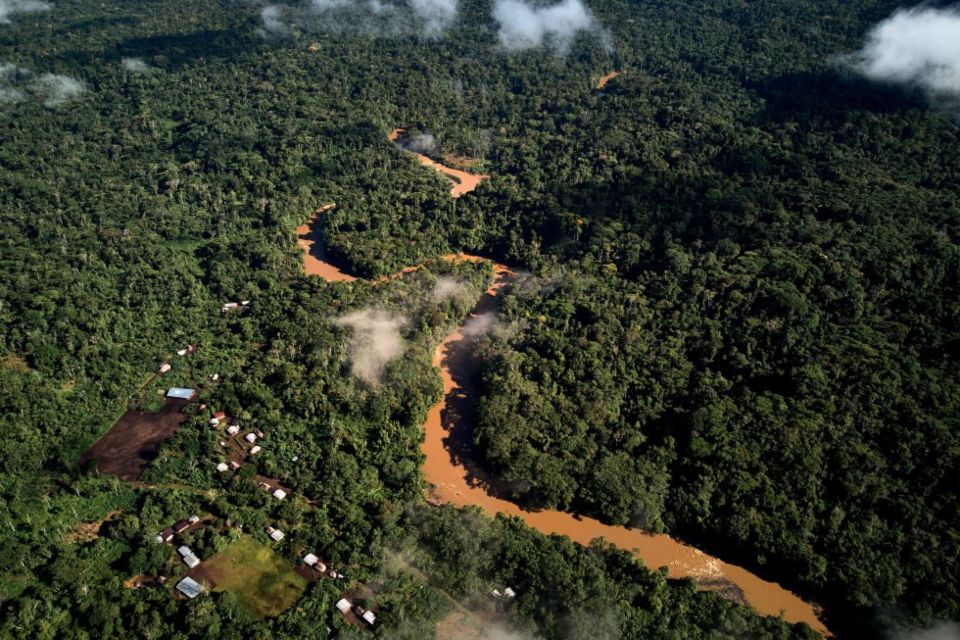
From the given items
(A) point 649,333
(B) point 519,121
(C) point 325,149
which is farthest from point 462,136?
(A) point 649,333

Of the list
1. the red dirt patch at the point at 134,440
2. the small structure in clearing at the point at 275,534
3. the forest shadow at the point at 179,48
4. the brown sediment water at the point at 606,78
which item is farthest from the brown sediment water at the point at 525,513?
the forest shadow at the point at 179,48

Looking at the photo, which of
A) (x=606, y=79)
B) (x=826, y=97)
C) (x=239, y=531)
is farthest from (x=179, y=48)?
(x=826, y=97)

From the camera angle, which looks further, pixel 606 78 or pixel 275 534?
pixel 606 78

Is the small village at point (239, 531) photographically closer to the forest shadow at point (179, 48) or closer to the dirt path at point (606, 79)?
the forest shadow at point (179, 48)

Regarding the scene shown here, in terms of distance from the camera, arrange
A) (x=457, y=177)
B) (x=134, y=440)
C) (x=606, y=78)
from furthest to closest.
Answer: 1. (x=606, y=78)
2. (x=457, y=177)
3. (x=134, y=440)

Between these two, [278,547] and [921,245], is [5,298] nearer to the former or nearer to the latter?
[278,547]

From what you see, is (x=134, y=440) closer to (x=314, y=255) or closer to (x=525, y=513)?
(x=525, y=513)
